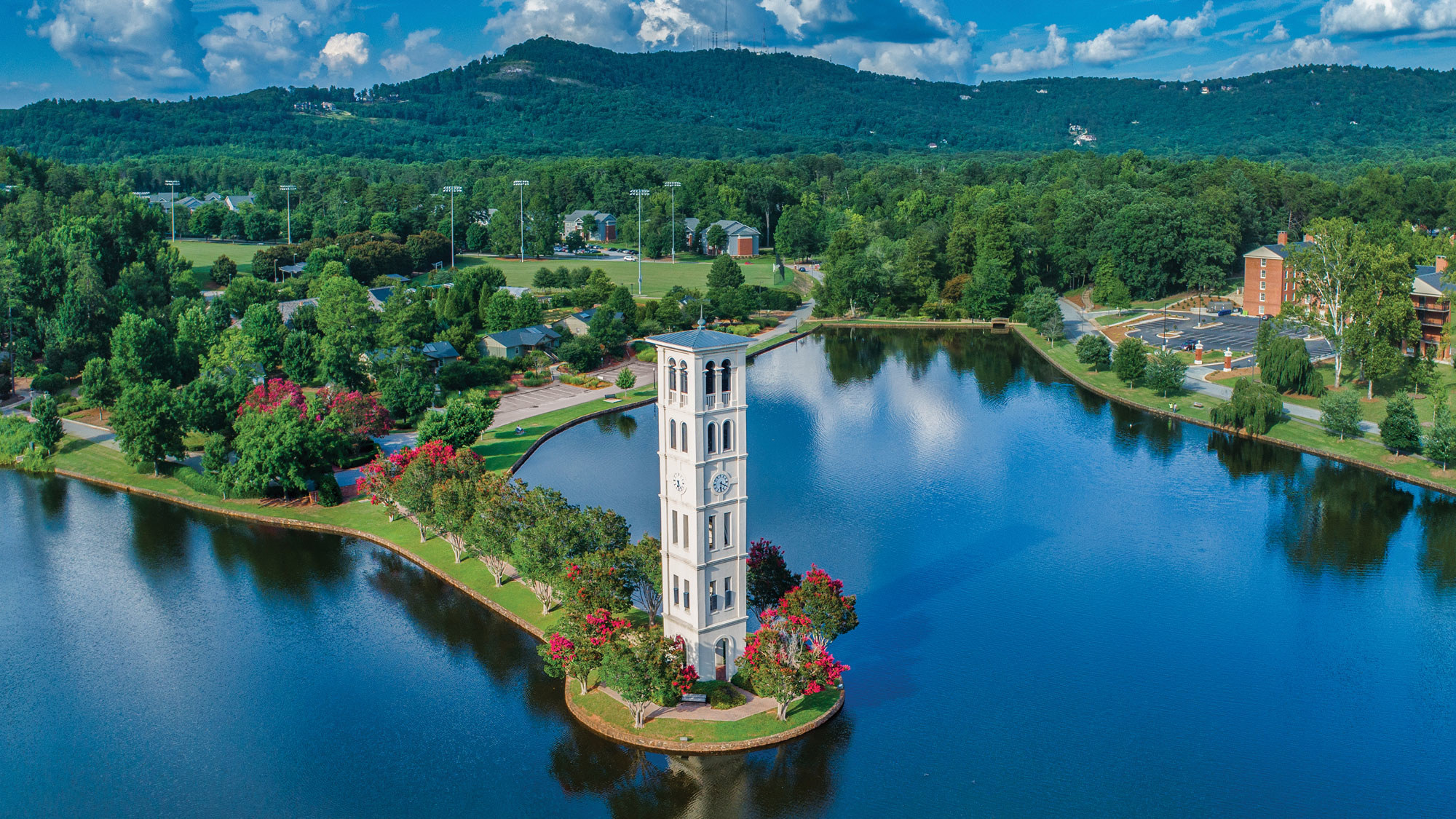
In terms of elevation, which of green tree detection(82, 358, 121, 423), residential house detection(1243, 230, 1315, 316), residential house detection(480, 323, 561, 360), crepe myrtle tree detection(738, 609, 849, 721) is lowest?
crepe myrtle tree detection(738, 609, 849, 721)

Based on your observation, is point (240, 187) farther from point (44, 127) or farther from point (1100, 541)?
point (1100, 541)

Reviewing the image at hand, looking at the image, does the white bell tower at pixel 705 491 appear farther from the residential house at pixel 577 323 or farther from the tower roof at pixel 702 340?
the residential house at pixel 577 323

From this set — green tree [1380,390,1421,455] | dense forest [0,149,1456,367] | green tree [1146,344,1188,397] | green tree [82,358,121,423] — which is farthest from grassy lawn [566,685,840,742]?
dense forest [0,149,1456,367]

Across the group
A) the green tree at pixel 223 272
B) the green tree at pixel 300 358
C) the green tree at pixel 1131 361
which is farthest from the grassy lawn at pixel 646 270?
the green tree at pixel 1131 361

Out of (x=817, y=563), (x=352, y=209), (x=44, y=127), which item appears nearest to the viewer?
(x=817, y=563)

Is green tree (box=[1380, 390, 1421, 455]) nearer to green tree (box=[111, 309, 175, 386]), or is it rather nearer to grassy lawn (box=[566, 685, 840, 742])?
grassy lawn (box=[566, 685, 840, 742])

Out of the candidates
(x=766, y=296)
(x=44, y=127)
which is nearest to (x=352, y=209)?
(x=766, y=296)
